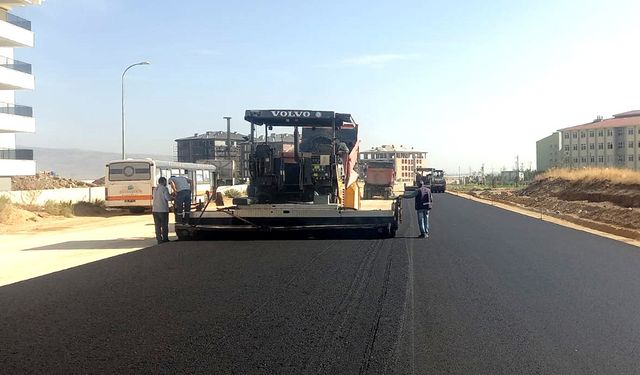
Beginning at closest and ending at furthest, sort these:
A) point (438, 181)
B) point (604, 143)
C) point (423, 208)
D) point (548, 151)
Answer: point (423, 208), point (438, 181), point (604, 143), point (548, 151)

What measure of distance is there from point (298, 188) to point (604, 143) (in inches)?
4242

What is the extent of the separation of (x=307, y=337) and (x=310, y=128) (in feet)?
31.7

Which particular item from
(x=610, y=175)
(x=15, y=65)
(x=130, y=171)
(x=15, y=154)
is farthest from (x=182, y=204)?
(x=15, y=65)

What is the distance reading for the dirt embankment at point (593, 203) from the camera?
22.0 metres

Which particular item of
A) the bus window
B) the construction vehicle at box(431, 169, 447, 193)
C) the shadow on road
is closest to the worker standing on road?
the shadow on road

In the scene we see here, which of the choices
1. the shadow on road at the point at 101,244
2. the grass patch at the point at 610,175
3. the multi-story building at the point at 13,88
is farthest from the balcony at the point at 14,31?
the grass patch at the point at 610,175

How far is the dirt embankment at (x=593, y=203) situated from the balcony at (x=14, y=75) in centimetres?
3549

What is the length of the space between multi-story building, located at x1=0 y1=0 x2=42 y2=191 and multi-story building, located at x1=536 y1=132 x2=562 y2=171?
3860 inches

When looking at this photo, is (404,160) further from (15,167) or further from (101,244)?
(101,244)

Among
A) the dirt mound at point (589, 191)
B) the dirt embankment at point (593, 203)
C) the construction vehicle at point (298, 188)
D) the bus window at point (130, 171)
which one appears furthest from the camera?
the dirt mound at point (589, 191)

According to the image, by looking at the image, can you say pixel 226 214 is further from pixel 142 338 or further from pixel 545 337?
pixel 545 337

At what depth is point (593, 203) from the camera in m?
32.3

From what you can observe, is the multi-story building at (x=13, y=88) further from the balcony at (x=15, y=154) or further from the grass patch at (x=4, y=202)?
the grass patch at (x=4, y=202)

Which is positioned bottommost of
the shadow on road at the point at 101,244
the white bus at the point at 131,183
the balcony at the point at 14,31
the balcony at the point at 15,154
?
the shadow on road at the point at 101,244
